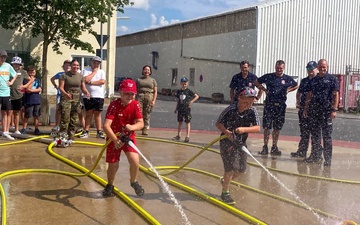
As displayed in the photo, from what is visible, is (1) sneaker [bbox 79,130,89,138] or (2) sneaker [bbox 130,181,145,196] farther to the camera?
(1) sneaker [bbox 79,130,89,138]

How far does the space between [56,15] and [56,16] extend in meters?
0.05

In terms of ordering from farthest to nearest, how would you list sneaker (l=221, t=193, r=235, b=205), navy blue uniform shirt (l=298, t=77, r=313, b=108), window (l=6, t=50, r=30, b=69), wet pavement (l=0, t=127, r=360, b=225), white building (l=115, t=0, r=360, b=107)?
1. white building (l=115, t=0, r=360, b=107)
2. window (l=6, t=50, r=30, b=69)
3. navy blue uniform shirt (l=298, t=77, r=313, b=108)
4. sneaker (l=221, t=193, r=235, b=205)
5. wet pavement (l=0, t=127, r=360, b=225)

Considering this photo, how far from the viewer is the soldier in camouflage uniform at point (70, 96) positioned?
8523 mm

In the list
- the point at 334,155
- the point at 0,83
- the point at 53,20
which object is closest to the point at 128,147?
the point at 0,83

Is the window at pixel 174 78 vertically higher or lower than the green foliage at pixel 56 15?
lower

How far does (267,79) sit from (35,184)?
16.7ft

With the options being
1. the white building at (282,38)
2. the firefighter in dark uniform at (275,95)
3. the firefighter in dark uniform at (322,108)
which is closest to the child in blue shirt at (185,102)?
the firefighter in dark uniform at (275,95)

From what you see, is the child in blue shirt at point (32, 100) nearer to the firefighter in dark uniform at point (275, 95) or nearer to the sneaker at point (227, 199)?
the firefighter in dark uniform at point (275, 95)

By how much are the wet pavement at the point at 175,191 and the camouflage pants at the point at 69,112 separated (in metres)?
0.38

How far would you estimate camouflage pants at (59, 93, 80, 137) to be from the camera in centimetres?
849

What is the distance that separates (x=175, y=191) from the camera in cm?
605

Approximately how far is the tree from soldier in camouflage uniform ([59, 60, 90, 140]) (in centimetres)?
1262

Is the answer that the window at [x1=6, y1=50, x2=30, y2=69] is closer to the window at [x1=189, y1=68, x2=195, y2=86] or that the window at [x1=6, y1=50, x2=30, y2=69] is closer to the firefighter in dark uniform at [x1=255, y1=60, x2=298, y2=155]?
the firefighter in dark uniform at [x1=255, y1=60, x2=298, y2=155]

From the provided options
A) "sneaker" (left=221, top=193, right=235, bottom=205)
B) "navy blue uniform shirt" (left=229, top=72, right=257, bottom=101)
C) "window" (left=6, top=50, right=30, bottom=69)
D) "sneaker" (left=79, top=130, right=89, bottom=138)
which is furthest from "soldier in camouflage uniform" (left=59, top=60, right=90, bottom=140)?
"window" (left=6, top=50, right=30, bottom=69)
